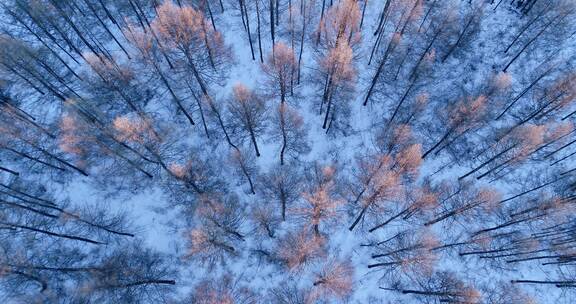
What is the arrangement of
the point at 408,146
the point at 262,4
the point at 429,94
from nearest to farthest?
the point at 408,146 < the point at 429,94 < the point at 262,4

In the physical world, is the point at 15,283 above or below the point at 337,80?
below

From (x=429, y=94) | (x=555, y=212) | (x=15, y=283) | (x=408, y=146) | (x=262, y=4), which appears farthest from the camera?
(x=262, y=4)

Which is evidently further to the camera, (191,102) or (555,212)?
(191,102)

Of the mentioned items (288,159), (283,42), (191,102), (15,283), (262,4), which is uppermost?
(262,4)

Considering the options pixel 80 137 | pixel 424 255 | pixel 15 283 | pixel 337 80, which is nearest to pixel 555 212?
pixel 424 255

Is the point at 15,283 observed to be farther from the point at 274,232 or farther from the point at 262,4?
the point at 262,4

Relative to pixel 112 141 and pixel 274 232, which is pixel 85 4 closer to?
pixel 112 141
